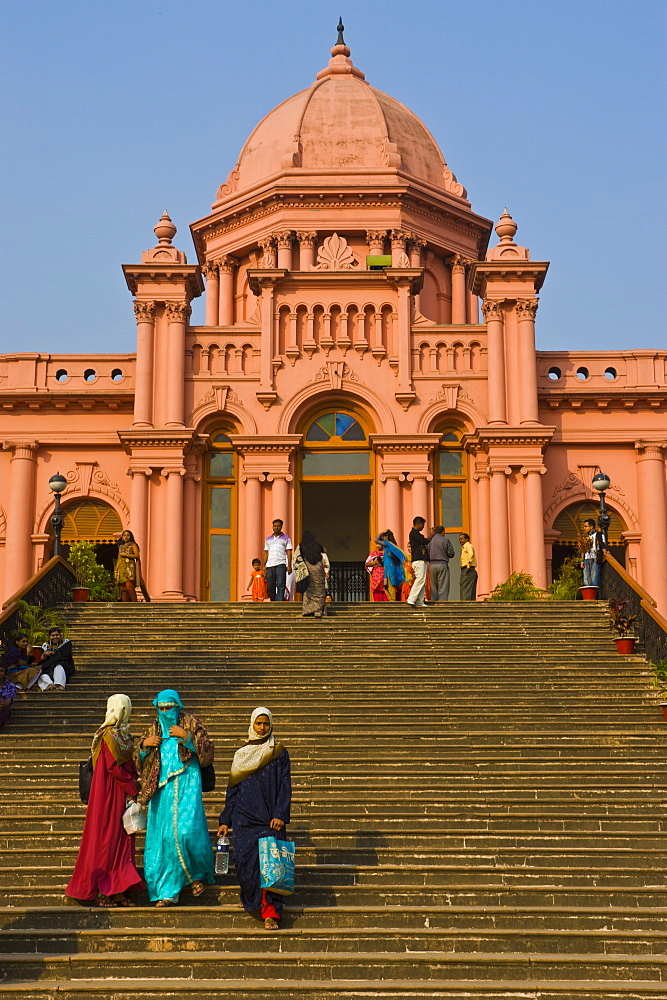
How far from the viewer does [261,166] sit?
129 feet

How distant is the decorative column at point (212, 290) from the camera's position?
39594 mm

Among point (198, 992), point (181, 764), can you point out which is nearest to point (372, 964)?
point (198, 992)

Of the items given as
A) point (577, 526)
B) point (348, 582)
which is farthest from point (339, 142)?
point (577, 526)

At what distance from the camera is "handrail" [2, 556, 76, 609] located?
2041cm

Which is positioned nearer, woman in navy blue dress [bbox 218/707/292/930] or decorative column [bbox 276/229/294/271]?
woman in navy blue dress [bbox 218/707/292/930]

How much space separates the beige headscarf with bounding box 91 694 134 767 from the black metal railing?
21539 mm

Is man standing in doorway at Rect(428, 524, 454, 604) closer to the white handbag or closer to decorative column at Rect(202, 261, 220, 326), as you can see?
the white handbag

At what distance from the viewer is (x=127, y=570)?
2430 cm

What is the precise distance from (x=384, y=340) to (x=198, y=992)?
2229cm

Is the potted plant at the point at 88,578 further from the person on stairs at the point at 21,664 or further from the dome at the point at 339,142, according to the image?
the dome at the point at 339,142

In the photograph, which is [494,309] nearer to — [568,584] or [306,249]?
[306,249]

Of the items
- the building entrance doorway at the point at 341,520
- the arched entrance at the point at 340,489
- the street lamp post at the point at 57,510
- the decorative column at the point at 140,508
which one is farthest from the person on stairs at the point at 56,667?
the building entrance doorway at the point at 341,520

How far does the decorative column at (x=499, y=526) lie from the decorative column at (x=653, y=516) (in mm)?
3510

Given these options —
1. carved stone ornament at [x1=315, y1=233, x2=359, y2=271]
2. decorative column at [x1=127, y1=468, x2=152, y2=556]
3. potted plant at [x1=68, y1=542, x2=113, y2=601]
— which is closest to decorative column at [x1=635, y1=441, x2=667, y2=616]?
carved stone ornament at [x1=315, y1=233, x2=359, y2=271]
